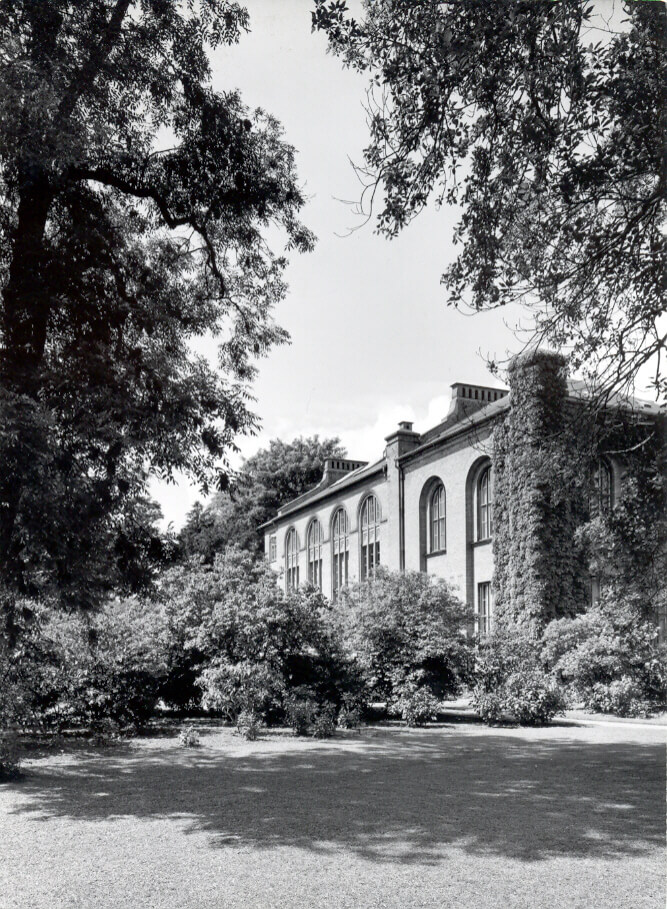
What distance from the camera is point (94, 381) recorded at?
9492 millimetres

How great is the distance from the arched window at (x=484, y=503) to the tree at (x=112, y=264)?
18.8 m

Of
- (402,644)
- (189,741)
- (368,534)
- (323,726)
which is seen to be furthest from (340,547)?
(189,741)

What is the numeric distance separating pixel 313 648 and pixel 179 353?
6.97 m

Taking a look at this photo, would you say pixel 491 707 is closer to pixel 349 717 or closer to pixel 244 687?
pixel 349 717

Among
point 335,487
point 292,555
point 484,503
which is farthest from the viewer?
point 292,555

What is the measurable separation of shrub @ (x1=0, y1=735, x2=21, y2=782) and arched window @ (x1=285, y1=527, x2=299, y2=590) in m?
Answer: 42.1

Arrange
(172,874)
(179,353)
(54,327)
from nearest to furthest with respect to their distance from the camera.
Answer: (172,874)
(54,327)
(179,353)

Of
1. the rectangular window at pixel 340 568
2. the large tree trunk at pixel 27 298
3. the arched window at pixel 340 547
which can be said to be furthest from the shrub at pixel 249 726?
the rectangular window at pixel 340 568

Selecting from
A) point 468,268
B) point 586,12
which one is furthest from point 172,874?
point 586,12

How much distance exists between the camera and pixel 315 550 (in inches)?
1934

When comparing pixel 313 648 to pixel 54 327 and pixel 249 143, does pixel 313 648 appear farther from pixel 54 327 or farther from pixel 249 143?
pixel 249 143

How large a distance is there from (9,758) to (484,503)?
76.0 feet

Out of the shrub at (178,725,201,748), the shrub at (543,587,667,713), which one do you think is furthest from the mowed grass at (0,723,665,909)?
the shrub at (543,587,667,713)

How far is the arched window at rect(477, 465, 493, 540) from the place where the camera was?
3056 centimetres
